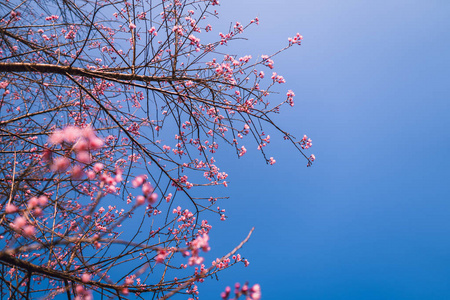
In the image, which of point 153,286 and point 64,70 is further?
point 64,70

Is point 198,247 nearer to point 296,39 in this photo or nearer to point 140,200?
point 140,200

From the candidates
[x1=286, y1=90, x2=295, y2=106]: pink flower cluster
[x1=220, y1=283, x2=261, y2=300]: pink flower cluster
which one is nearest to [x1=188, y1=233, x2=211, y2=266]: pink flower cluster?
[x1=220, y1=283, x2=261, y2=300]: pink flower cluster

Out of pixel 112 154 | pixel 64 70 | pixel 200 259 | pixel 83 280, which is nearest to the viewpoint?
pixel 200 259

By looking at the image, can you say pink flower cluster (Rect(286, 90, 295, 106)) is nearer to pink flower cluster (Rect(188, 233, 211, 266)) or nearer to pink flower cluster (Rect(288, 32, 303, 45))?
pink flower cluster (Rect(288, 32, 303, 45))

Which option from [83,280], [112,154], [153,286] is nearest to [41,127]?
[112,154]

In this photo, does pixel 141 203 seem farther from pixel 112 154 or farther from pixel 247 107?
pixel 112 154

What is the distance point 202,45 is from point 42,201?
2.63 metres

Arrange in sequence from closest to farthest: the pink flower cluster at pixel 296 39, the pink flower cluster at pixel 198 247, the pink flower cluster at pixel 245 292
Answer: the pink flower cluster at pixel 245 292 < the pink flower cluster at pixel 198 247 < the pink flower cluster at pixel 296 39

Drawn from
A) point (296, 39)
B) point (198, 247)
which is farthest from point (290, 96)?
point (198, 247)

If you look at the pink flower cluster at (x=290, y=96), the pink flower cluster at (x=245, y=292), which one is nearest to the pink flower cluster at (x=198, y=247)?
the pink flower cluster at (x=245, y=292)

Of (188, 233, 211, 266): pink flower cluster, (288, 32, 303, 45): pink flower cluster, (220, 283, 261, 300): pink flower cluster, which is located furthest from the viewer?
(288, 32, 303, 45): pink flower cluster

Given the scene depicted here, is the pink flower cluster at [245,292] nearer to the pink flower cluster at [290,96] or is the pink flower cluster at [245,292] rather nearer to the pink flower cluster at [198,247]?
the pink flower cluster at [198,247]

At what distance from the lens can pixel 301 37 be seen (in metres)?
3.65

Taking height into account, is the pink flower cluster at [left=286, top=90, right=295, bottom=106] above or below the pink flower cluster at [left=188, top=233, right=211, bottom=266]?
above
